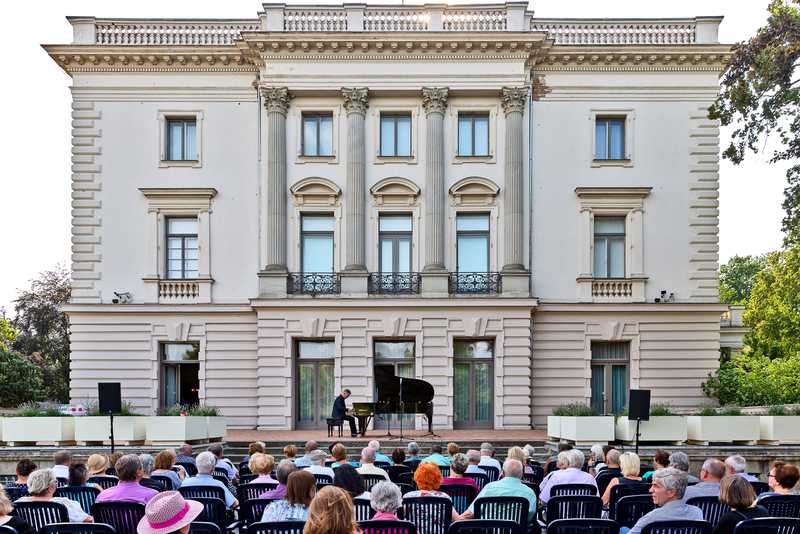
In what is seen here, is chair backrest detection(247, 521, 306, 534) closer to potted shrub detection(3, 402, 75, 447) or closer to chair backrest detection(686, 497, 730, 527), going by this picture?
chair backrest detection(686, 497, 730, 527)

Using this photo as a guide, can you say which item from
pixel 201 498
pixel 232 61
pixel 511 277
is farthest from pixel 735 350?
pixel 201 498

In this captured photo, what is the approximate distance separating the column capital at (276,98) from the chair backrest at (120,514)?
22.2 metres

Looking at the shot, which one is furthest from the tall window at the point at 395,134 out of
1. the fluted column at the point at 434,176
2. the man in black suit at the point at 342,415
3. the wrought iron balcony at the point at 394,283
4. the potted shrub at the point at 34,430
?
the potted shrub at the point at 34,430

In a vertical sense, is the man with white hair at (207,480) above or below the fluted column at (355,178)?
below

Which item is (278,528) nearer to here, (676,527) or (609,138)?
(676,527)

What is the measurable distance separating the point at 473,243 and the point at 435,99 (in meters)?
4.98

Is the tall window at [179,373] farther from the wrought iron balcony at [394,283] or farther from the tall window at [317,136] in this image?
the tall window at [317,136]

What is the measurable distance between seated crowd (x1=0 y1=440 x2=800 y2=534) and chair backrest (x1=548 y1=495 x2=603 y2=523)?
286mm

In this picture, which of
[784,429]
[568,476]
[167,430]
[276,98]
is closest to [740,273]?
[276,98]

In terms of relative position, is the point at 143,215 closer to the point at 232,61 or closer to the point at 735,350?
the point at 232,61

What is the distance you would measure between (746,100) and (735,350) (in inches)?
509

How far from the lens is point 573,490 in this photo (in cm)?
1051

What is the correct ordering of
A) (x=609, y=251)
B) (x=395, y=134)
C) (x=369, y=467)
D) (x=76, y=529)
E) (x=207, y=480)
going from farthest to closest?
1. (x=395, y=134)
2. (x=609, y=251)
3. (x=369, y=467)
4. (x=207, y=480)
5. (x=76, y=529)

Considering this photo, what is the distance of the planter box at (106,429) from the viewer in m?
21.1
